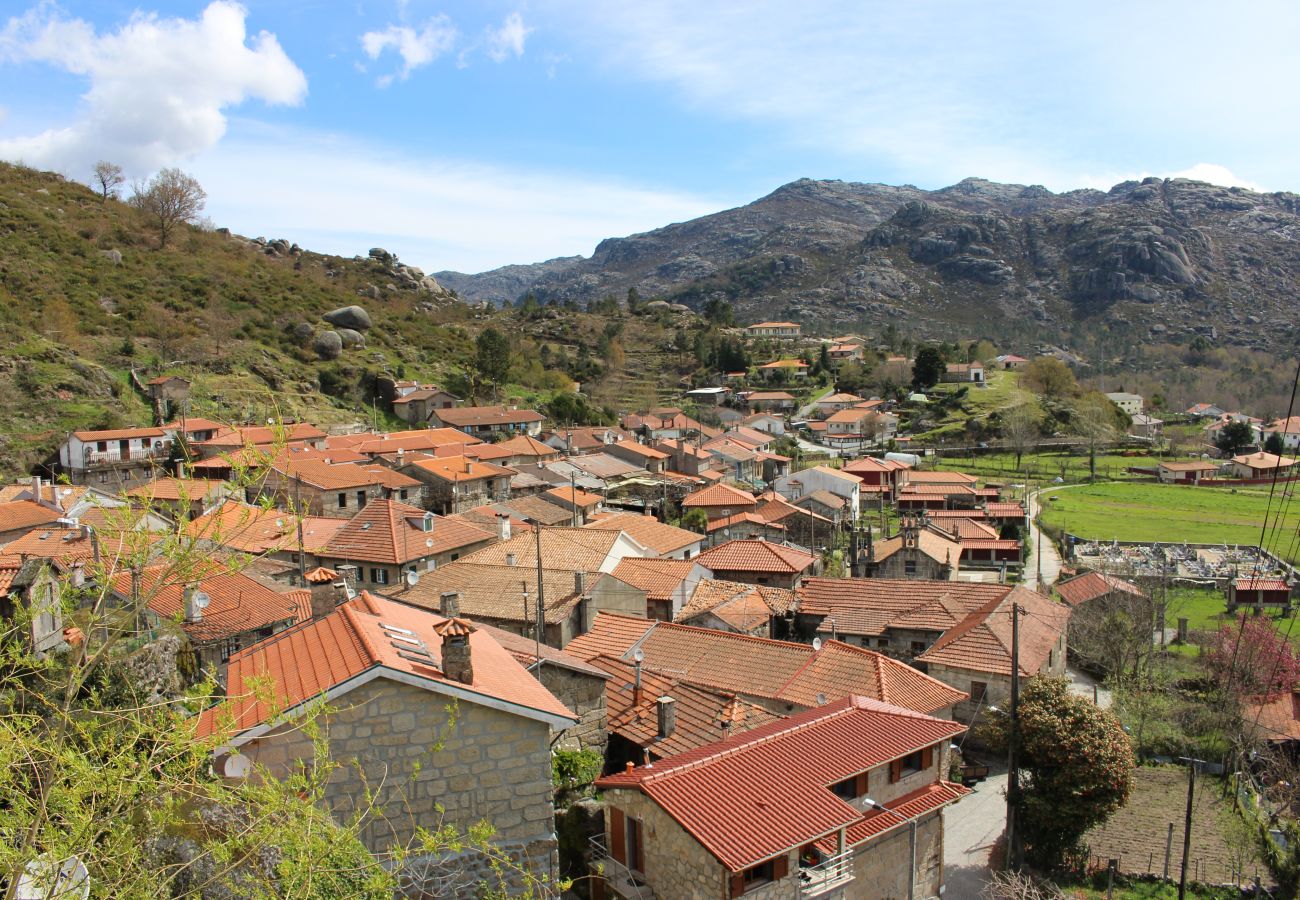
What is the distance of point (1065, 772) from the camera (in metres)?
15.1

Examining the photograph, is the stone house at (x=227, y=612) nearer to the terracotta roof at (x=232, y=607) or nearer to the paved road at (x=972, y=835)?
the terracotta roof at (x=232, y=607)

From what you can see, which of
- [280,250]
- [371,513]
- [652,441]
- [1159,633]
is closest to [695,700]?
[371,513]

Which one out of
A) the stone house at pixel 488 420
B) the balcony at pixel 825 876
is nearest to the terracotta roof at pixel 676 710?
the balcony at pixel 825 876

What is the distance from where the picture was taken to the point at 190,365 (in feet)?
172

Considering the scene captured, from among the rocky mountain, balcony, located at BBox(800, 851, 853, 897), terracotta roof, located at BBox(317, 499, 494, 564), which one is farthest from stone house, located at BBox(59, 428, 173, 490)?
the rocky mountain

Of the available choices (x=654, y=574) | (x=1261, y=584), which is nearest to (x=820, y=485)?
(x=1261, y=584)

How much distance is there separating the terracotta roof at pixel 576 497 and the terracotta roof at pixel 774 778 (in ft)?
81.0

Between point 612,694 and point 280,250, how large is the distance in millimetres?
95484

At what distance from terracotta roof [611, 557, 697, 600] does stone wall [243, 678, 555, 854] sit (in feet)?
49.8

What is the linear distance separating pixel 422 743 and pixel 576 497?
30943 millimetres

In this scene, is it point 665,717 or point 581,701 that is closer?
point 581,701

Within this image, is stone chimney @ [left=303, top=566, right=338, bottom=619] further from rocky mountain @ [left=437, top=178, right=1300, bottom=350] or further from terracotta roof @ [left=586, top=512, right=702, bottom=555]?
rocky mountain @ [left=437, top=178, right=1300, bottom=350]

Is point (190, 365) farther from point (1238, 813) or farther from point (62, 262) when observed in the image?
point (1238, 813)

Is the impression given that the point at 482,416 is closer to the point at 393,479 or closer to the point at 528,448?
the point at 528,448
